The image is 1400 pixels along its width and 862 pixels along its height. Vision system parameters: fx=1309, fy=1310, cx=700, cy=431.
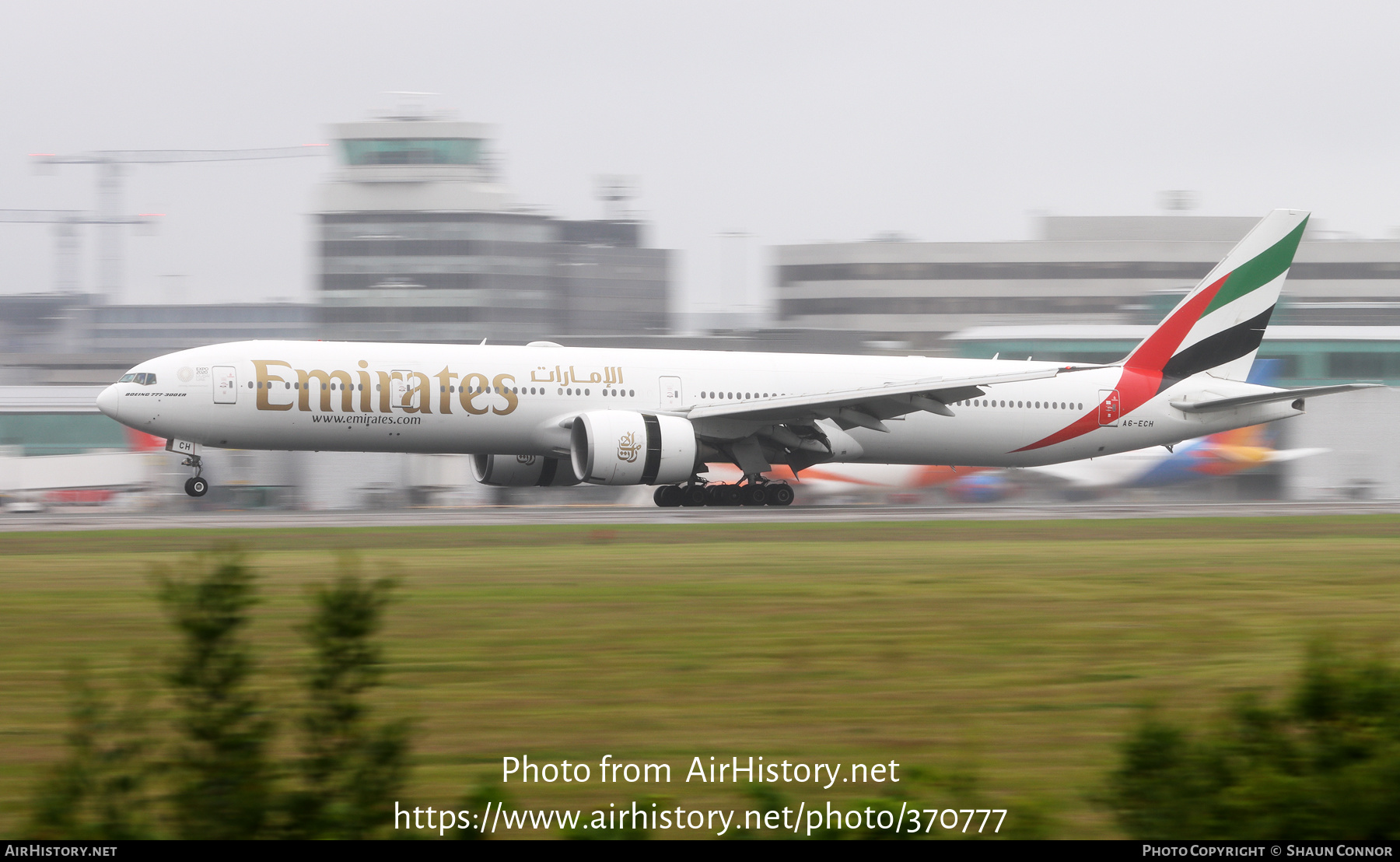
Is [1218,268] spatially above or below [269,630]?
above

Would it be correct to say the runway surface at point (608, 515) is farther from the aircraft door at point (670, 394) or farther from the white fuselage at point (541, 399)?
the aircraft door at point (670, 394)

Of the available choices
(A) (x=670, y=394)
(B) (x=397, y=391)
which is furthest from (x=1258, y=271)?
(B) (x=397, y=391)

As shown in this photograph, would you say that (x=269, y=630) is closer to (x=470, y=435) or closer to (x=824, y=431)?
(x=470, y=435)

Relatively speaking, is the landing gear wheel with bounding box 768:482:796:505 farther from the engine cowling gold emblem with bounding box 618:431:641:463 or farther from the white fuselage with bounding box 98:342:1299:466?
the engine cowling gold emblem with bounding box 618:431:641:463

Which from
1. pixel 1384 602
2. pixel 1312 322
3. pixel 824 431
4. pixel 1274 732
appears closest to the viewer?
pixel 1274 732
